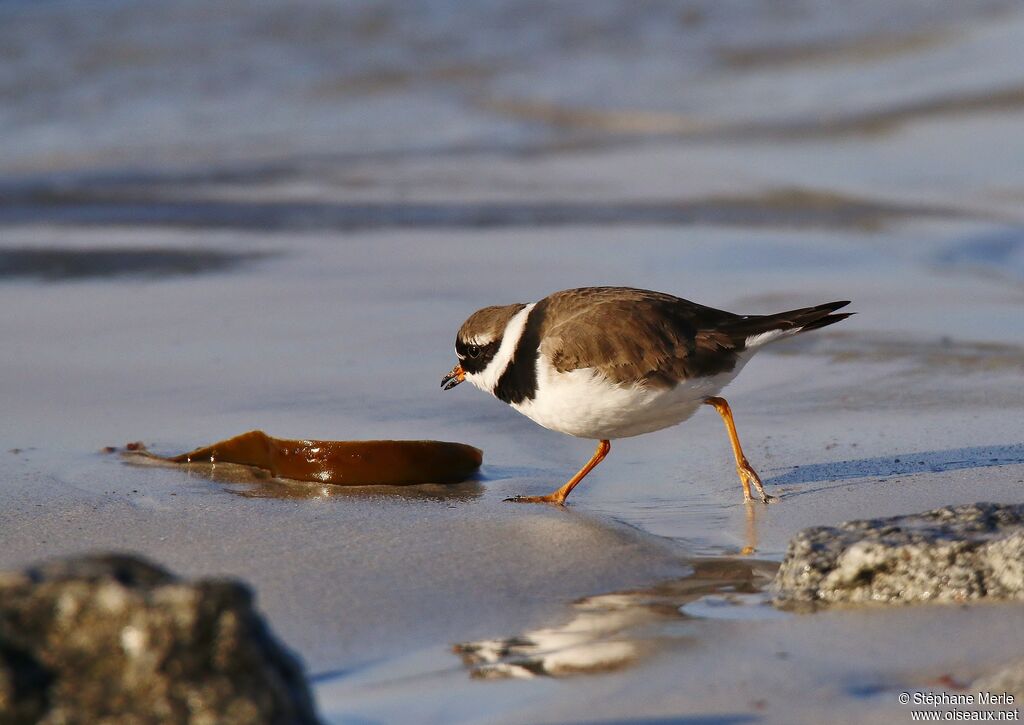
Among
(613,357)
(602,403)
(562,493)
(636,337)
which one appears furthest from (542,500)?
(636,337)

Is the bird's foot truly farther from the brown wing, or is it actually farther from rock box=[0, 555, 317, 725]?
rock box=[0, 555, 317, 725]

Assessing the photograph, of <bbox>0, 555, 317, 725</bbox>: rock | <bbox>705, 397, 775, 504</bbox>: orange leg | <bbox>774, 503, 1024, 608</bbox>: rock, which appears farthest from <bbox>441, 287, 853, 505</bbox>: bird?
<bbox>0, 555, 317, 725</bbox>: rock

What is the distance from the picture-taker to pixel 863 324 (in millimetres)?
6969

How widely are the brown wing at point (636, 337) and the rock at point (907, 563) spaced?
134 centimetres

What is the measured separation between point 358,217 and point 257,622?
761 cm

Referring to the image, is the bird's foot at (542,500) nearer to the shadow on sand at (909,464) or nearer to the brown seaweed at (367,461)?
the brown seaweed at (367,461)

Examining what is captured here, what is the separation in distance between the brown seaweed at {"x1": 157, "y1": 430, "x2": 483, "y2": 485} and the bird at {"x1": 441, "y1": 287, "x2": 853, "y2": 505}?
334mm

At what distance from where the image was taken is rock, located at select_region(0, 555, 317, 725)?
223 centimetres

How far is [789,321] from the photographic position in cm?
505

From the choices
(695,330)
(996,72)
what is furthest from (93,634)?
(996,72)

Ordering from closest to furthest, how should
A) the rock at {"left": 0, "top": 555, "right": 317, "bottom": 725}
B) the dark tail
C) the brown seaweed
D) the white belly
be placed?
1. the rock at {"left": 0, "top": 555, "right": 317, "bottom": 725}
2. the white belly
3. the brown seaweed
4. the dark tail

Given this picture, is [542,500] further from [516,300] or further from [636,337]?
[516,300]

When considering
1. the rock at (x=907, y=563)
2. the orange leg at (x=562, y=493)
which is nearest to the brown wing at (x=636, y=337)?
the orange leg at (x=562, y=493)

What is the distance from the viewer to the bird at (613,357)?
4.82 meters
